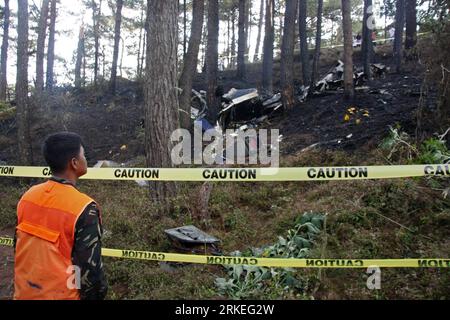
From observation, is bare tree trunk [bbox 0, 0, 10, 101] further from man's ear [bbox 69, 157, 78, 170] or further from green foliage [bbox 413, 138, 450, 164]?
man's ear [bbox 69, 157, 78, 170]

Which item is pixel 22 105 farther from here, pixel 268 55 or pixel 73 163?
pixel 268 55

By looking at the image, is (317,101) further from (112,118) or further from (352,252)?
(352,252)

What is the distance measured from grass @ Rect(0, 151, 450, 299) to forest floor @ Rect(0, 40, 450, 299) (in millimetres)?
14

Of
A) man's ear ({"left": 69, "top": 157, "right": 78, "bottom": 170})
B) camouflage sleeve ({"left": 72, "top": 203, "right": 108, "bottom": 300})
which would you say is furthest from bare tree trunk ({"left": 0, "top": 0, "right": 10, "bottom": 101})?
camouflage sleeve ({"left": 72, "top": 203, "right": 108, "bottom": 300})

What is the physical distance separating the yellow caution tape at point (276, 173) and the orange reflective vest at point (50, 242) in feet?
6.94

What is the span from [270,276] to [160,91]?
416 cm

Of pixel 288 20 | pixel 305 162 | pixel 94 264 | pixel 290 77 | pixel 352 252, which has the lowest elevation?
pixel 352 252

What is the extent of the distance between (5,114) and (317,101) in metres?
15.3

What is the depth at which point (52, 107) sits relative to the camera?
20.6 metres

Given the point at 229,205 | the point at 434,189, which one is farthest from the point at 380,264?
the point at 229,205

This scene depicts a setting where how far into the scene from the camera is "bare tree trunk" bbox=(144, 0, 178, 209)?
7277mm

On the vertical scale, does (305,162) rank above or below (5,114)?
below

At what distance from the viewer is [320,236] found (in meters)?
5.45
